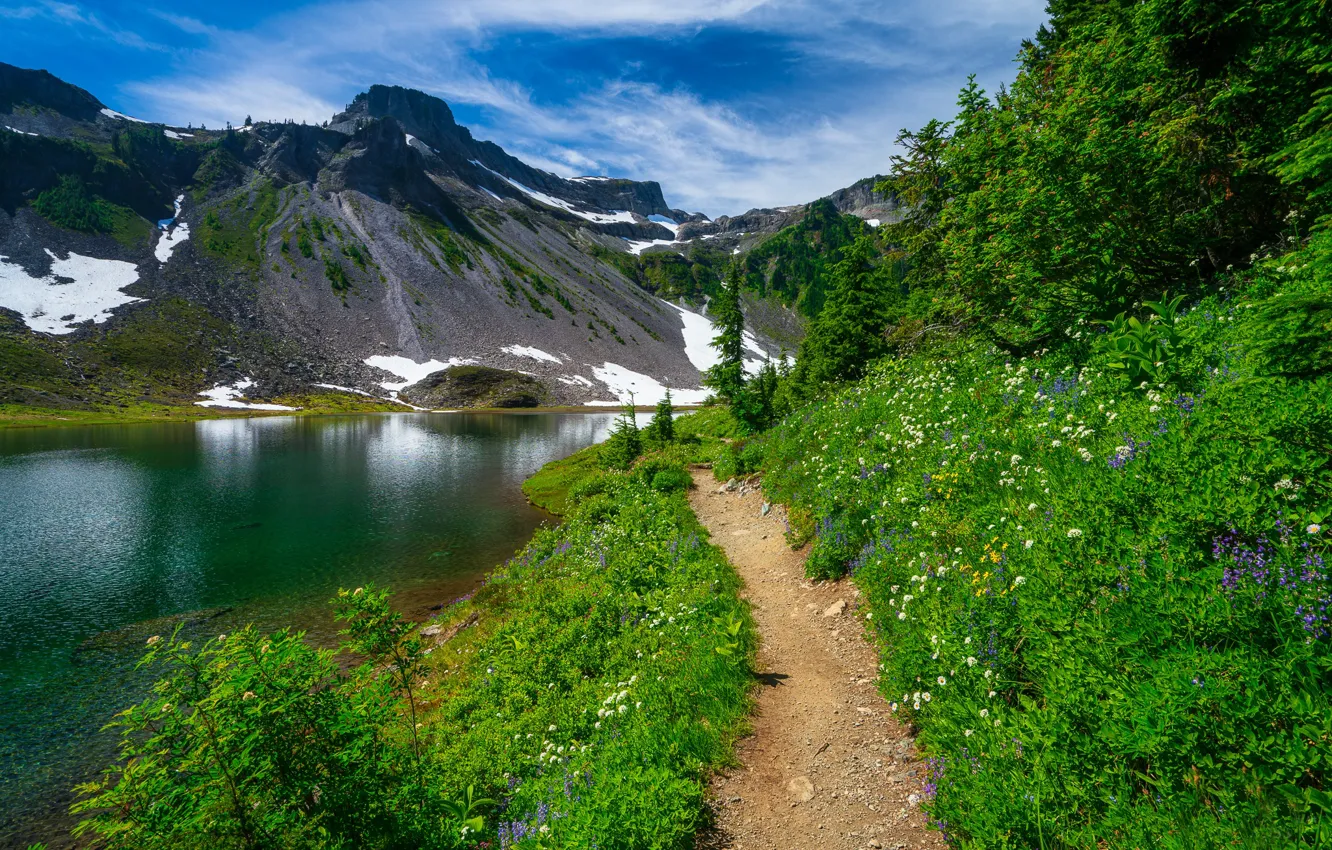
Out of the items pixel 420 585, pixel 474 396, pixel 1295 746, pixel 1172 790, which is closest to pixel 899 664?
pixel 1172 790

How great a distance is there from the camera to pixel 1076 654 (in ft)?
14.9

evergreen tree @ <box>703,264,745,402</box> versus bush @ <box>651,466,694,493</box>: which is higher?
evergreen tree @ <box>703,264,745,402</box>

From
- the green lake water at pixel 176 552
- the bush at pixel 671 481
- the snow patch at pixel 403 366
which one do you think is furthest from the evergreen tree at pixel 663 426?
the snow patch at pixel 403 366

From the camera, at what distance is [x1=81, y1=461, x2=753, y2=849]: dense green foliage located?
4.70 metres

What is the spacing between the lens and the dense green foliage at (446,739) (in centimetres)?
470

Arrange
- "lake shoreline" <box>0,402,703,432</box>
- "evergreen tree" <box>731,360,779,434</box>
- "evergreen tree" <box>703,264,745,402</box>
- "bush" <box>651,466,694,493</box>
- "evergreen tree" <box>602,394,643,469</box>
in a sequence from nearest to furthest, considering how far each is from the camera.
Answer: "bush" <box>651,466,694,493</box> → "evergreen tree" <box>731,360,779,434</box> → "evergreen tree" <box>703,264,745,402</box> → "evergreen tree" <box>602,394,643,469</box> → "lake shoreline" <box>0,402,703,432</box>

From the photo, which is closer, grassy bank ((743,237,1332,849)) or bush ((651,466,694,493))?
grassy bank ((743,237,1332,849))

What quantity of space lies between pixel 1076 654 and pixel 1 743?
21.8 metres

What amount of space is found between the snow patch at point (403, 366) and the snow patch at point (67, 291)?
194ft

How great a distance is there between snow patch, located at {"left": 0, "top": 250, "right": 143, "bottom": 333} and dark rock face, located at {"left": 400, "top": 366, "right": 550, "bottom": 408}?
7409 cm

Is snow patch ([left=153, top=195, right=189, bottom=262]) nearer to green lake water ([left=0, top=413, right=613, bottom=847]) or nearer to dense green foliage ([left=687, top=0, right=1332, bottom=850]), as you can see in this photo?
green lake water ([left=0, top=413, right=613, bottom=847])

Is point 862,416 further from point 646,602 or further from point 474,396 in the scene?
point 474,396

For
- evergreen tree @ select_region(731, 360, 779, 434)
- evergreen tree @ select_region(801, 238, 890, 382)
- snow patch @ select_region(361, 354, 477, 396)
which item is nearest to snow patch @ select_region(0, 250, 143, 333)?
snow patch @ select_region(361, 354, 477, 396)

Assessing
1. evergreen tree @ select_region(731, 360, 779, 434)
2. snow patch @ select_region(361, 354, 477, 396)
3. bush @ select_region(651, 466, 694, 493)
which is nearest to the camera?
bush @ select_region(651, 466, 694, 493)
